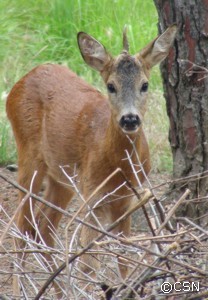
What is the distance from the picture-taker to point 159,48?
23.7ft

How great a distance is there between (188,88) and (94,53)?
0.67 m

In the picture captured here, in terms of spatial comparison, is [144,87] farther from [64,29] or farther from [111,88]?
[64,29]

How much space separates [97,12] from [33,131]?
3772 mm

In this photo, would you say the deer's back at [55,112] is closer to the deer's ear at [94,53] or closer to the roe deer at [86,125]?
the roe deer at [86,125]

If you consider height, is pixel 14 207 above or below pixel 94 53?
below

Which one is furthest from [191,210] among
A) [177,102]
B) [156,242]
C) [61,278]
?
[156,242]

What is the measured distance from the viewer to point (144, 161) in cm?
708

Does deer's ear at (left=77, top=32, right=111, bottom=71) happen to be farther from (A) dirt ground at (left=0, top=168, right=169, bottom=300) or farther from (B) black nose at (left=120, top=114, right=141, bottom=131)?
(A) dirt ground at (left=0, top=168, right=169, bottom=300)

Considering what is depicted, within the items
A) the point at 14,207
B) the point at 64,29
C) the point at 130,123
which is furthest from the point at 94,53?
the point at 64,29

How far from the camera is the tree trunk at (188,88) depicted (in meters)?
7.22
